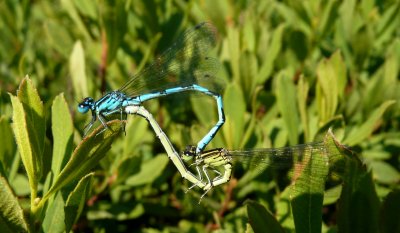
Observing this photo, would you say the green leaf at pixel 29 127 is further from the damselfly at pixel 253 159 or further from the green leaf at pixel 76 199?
the damselfly at pixel 253 159

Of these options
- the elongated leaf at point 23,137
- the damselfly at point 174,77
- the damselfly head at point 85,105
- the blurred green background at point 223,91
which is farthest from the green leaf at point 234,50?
the elongated leaf at point 23,137

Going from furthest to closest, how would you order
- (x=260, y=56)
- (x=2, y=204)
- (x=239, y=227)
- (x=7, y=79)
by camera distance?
1. (x=7, y=79)
2. (x=260, y=56)
3. (x=239, y=227)
4. (x=2, y=204)

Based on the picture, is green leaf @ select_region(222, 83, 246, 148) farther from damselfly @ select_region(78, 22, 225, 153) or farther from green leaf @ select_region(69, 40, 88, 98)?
green leaf @ select_region(69, 40, 88, 98)

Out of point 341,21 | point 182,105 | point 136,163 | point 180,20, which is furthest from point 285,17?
point 136,163

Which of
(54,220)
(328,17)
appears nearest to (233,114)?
(54,220)

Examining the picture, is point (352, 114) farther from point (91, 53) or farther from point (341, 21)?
point (91, 53)

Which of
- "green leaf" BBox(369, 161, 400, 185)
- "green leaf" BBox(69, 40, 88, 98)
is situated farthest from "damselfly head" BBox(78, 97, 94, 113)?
"green leaf" BBox(369, 161, 400, 185)
